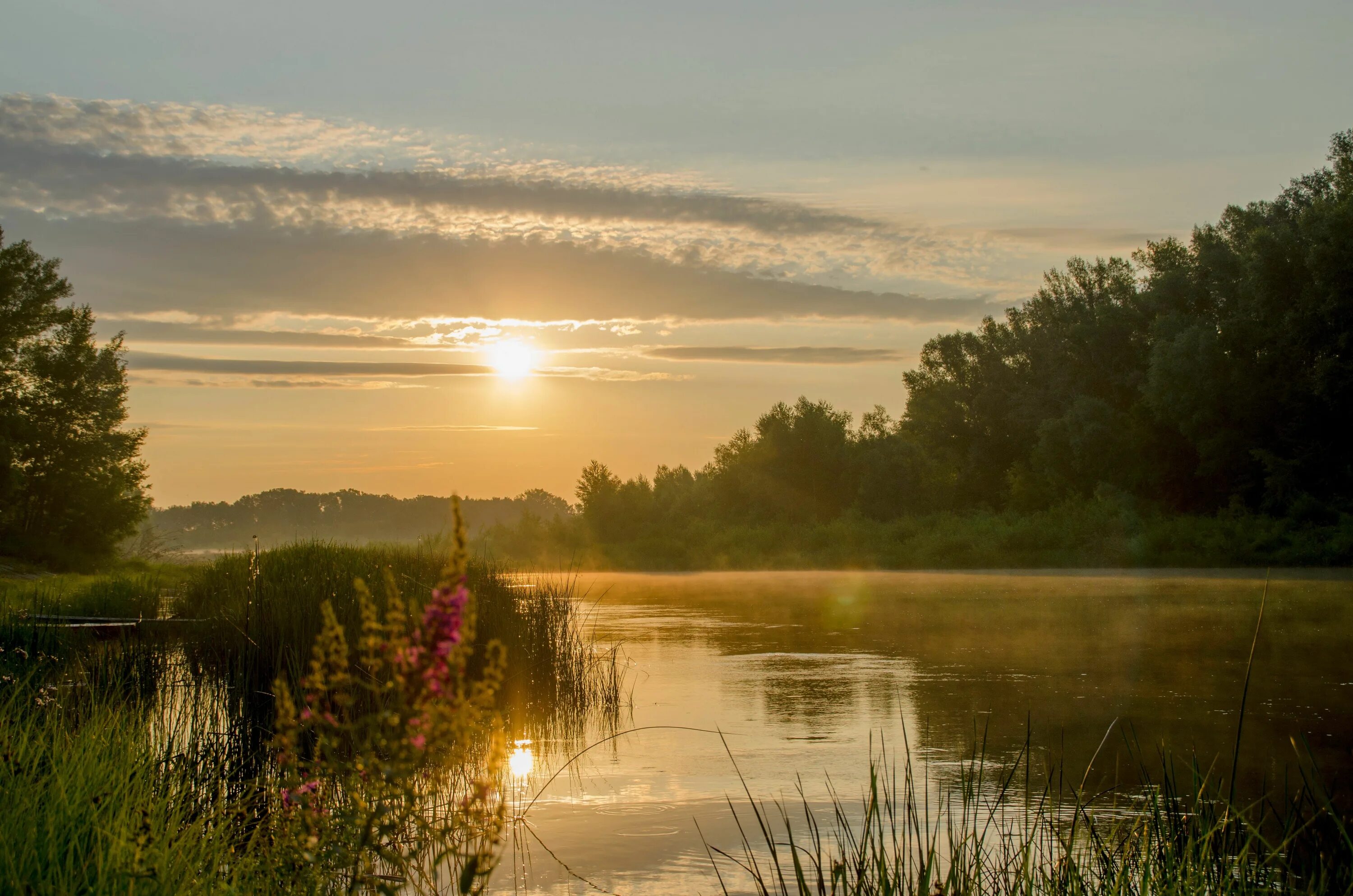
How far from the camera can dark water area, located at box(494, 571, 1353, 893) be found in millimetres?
5508

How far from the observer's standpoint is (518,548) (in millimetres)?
48312

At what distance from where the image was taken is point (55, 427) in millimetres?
27719

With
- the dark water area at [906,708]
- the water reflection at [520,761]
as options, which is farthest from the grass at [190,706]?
the dark water area at [906,708]

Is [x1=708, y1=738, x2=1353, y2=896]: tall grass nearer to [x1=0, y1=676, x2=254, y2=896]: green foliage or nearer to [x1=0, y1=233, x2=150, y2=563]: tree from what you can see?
[x1=0, y1=676, x2=254, y2=896]: green foliage

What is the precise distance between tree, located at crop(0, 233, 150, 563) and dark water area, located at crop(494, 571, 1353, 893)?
1623 cm

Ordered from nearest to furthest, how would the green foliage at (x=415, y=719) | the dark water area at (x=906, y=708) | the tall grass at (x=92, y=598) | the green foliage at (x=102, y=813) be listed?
the green foliage at (x=415, y=719) < the green foliage at (x=102, y=813) < the dark water area at (x=906, y=708) < the tall grass at (x=92, y=598)

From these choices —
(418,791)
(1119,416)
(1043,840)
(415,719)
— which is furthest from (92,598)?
(1119,416)

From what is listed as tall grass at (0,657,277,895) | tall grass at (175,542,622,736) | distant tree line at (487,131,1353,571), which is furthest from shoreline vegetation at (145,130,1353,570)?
tall grass at (0,657,277,895)

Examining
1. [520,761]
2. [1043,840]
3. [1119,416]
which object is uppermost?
[1119,416]

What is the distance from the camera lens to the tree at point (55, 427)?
26.5 meters

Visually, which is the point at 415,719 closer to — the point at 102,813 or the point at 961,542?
the point at 102,813

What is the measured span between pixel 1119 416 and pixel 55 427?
1163 inches

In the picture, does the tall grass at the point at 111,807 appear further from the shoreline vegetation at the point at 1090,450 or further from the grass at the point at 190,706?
the shoreline vegetation at the point at 1090,450

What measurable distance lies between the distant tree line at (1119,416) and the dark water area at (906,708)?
1031cm
